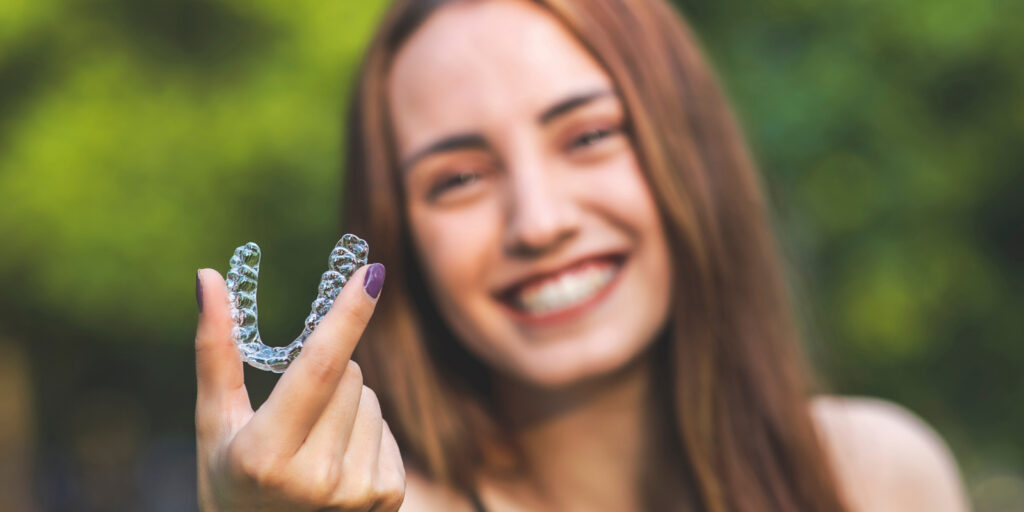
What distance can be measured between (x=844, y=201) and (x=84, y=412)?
6.90m

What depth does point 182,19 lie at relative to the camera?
3480 millimetres

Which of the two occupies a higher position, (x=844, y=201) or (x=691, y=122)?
(x=691, y=122)

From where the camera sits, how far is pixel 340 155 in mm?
3309

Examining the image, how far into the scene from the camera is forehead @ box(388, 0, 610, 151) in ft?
5.74

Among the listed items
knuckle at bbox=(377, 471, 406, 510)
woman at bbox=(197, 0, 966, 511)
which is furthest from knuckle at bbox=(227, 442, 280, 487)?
woman at bbox=(197, 0, 966, 511)

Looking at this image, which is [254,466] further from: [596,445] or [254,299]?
[596,445]

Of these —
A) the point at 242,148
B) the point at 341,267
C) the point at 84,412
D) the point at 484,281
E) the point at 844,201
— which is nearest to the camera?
the point at 341,267

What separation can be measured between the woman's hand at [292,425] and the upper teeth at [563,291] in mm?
687

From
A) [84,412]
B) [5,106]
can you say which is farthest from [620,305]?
[84,412]

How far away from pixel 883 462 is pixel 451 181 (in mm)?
1215

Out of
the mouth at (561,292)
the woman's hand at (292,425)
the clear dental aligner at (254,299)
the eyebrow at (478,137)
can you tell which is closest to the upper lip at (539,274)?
the mouth at (561,292)

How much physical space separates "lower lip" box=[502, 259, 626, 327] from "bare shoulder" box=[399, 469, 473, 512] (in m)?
0.40

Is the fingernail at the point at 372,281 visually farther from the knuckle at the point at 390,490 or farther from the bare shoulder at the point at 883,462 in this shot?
the bare shoulder at the point at 883,462

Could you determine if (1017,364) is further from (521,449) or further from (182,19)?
(182,19)
